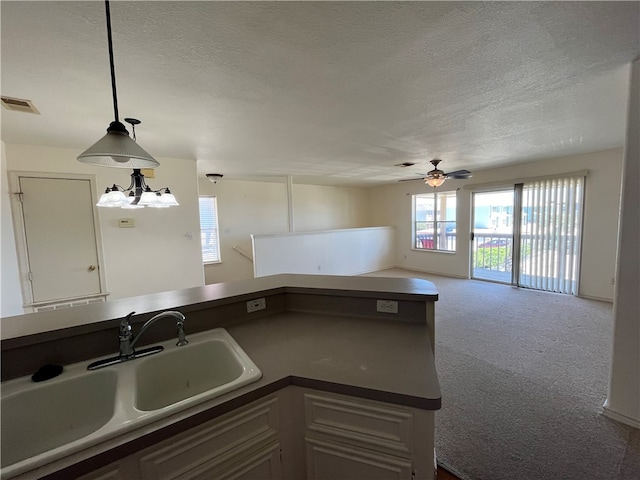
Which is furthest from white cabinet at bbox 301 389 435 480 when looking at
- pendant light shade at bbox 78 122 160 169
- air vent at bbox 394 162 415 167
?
air vent at bbox 394 162 415 167

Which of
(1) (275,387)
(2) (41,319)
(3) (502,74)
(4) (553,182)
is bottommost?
(1) (275,387)

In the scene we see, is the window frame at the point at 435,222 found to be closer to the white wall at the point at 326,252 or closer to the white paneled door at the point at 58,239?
the white wall at the point at 326,252

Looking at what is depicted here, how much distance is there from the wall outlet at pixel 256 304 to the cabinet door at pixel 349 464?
802 mm

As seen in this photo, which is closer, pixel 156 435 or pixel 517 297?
pixel 156 435

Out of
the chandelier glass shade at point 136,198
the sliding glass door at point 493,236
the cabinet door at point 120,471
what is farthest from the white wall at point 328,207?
the cabinet door at point 120,471

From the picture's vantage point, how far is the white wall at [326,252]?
5.53 meters

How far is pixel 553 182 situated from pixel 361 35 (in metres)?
5.10

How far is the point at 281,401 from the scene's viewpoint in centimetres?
110

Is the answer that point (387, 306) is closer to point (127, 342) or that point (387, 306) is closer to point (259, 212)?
point (127, 342)

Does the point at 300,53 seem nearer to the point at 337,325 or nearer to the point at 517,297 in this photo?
the point at 337,325

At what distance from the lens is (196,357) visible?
4.57ft

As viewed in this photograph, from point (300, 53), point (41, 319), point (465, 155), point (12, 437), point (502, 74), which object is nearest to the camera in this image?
point (12, 437)

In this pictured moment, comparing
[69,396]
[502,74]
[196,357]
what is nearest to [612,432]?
[502,74]

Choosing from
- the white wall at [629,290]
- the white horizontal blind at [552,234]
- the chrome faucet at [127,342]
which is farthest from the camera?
the white horizontal blind at [552,234]
